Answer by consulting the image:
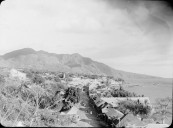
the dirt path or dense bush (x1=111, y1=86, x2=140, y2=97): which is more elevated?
dense bush (x1=111, y1=86, x2=140, y2=97)

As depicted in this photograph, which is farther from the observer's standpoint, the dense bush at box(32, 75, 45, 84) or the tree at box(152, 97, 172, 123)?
the dense bush at box(32, 75, 45, 84)

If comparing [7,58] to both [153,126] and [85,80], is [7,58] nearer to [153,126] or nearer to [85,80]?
[85,80]

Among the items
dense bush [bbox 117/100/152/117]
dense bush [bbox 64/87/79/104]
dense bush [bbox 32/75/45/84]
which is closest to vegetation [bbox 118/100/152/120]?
dense bush [bbox 117/100/152/117]

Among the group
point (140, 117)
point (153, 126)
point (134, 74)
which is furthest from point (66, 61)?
point (153, 126)

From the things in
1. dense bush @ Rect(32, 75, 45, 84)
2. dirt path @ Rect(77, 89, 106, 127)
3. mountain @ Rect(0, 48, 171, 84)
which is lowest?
dirt path @ Rect(77, 89, 106, 127)

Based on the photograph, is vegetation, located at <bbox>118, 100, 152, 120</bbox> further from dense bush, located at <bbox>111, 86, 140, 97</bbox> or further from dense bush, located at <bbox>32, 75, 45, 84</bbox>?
dense bush, located at <bbox>32, 75, 45, 84</bbox>

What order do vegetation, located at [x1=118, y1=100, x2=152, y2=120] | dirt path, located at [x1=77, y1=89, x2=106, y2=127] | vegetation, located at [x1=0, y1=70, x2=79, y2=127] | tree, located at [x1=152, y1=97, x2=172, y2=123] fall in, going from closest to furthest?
tree, located at [x1=152, y1=97, x2=172, y2=123]
dirt path, located at [x1=77, y1=89, x2=106, y2=127]
vegetation, located at [x1=118, y1=100, x2=152, y2=120]
vegetation, located at [x1=0, y1=70, x2=79, y2=127]

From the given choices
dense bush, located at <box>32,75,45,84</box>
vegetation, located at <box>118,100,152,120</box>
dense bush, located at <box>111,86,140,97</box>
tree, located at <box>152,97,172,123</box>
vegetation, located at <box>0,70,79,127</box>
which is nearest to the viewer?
tree, located at <box>152,97,172,123</box>

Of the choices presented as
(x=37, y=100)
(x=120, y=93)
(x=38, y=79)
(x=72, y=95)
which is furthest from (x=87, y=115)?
(x=38, y=79)

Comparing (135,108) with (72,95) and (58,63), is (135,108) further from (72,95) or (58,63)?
(58,63)
